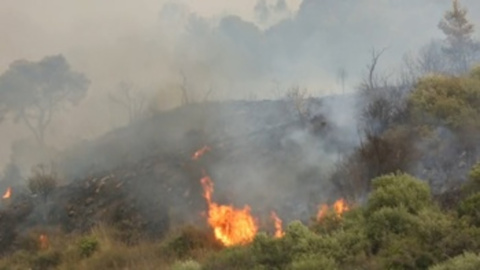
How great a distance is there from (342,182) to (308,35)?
72.8 metres

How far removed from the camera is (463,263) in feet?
31.2

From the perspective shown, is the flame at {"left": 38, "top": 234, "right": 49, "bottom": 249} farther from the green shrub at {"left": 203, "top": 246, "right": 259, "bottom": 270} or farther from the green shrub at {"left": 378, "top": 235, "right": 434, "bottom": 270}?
the green shrub at {"left": 378, "top": 235, "right": 434, "bottom": 270}

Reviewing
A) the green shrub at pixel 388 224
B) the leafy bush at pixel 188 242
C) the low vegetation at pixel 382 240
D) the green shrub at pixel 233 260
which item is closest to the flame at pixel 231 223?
the leafy bush at pixel 188 242

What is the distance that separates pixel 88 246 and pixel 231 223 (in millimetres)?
5789

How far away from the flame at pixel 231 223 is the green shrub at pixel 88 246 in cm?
470

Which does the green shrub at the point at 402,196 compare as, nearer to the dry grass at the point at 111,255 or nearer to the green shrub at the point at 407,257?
the green shrub at the point at 407,257

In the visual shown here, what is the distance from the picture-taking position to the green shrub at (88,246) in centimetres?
2197

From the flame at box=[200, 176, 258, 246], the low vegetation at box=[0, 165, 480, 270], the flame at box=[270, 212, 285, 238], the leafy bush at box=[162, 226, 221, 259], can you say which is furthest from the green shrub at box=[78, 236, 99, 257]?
the flame at box=[270, 212, 285, 238]

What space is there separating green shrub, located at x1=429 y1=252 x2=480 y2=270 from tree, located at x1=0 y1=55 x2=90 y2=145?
194 ft

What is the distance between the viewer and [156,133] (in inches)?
2016

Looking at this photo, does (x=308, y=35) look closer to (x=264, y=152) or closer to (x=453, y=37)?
(x=453, y=37)

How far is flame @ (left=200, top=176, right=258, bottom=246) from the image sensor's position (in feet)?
69.5

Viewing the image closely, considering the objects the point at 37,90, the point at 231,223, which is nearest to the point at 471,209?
the point at 231,223

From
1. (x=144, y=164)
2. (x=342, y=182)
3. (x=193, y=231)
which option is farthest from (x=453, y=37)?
(x=193, y=231)
